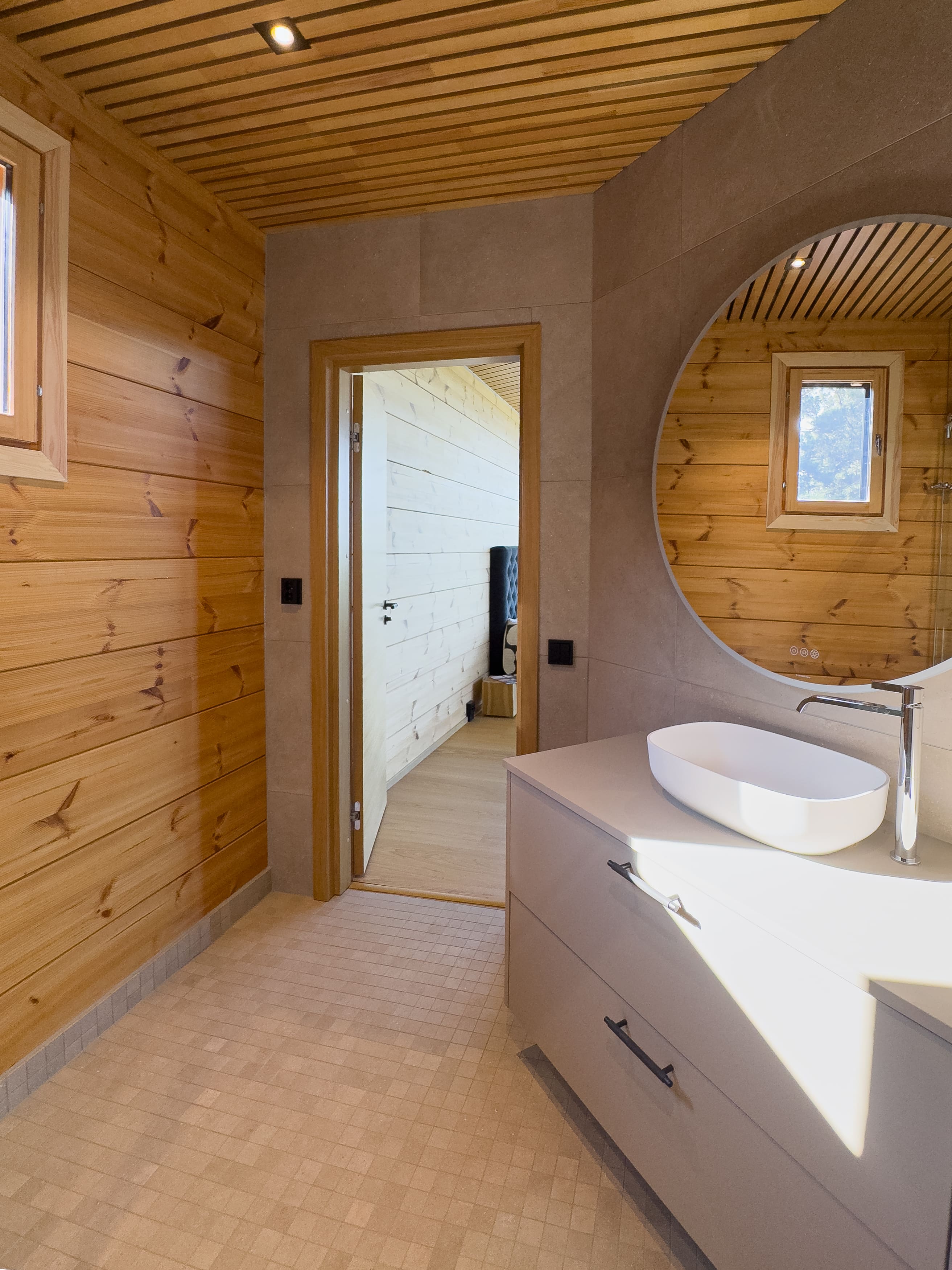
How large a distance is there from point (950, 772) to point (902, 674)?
19cm

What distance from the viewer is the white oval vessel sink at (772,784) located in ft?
3.76

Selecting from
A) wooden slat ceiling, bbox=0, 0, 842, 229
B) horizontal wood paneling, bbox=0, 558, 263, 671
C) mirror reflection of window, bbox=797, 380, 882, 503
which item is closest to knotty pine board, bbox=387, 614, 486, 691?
horizontal wood paneling, bbox=0, 558, 263, 671

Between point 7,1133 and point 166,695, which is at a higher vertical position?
point 166,695

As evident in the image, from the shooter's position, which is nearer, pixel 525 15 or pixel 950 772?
pixel 950 772

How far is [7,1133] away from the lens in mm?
1526

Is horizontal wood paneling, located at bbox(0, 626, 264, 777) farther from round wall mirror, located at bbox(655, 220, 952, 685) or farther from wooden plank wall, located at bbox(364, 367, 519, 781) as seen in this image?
round wall mirror, located at bbox(655, 220, 952, 685)

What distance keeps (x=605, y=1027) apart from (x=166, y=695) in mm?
1464

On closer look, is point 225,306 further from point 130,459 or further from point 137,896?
point 137,896

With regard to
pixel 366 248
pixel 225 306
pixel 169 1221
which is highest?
pixel 366 248

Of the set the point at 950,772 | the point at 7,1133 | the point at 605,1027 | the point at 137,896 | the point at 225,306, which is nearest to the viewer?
the point at 950,772

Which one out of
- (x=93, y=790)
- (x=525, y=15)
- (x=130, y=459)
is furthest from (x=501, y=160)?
(x=93, y=790)

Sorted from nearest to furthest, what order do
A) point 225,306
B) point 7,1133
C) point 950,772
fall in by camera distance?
point 950,772 < point 7,1133 < point 225,306

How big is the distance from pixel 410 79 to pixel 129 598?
4.74 feet

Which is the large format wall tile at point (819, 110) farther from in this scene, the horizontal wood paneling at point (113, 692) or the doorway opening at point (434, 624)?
the horizontal wood paneling at point (113, 692)
